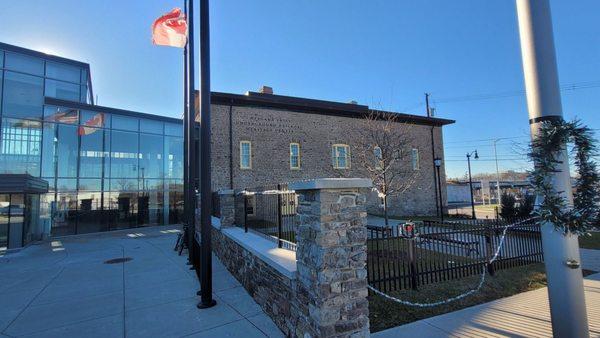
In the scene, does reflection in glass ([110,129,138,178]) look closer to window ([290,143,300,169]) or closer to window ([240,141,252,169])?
window ([240,141,252,169])

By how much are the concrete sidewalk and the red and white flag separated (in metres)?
9.29

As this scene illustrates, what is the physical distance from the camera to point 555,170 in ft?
10.4

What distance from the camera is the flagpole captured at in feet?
18.6

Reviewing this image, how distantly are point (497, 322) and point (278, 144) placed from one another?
1675cm

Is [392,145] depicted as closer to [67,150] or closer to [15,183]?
[15,183]

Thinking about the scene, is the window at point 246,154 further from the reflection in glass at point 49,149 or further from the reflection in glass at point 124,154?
the reflection in glass at point 49,149

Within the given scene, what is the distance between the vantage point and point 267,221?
6.84m

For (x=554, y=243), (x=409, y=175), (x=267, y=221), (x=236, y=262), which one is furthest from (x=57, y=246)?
(x=409, y=175)

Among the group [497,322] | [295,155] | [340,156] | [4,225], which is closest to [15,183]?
[4,225]

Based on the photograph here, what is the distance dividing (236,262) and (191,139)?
3.42m

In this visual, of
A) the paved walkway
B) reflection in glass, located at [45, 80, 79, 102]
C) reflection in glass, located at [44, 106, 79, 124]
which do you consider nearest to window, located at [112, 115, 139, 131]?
reflection in glass, located at [44, 106, 79, 124]

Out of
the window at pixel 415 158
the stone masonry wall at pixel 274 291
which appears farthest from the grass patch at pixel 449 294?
the window at pixel 415 158

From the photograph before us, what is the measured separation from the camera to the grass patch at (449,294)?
4905 millimetres

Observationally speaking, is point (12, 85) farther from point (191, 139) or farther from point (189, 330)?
point (189, 330)
